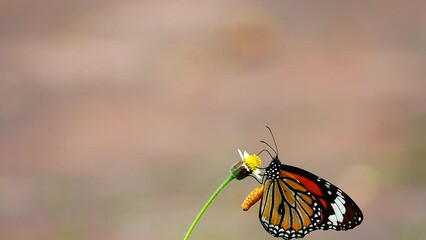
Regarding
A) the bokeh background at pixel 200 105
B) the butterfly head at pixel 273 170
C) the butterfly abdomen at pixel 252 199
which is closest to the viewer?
the butterfly abdomen at pixel 252 199

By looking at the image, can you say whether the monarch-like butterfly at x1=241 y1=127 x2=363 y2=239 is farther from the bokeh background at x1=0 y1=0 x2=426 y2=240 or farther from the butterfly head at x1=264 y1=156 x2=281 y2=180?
the bokeh background at x1=0 y1=0 x2=426 y2=240

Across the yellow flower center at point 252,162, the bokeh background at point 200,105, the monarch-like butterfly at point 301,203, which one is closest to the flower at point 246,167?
the yellow flower center at point 252,162

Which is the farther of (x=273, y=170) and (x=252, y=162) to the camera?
(x=273, y=170)

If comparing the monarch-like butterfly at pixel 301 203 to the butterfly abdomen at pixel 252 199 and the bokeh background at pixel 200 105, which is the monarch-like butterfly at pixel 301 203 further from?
the bokeh background at pixel 200 105

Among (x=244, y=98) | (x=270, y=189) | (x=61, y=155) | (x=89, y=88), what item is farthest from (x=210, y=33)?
(x=270, y=189)

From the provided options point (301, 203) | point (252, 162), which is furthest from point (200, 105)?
point (252, 162)

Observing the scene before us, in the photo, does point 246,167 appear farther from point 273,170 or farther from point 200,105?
point 200,105

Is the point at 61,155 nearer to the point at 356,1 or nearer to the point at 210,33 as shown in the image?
the point at 210,33
